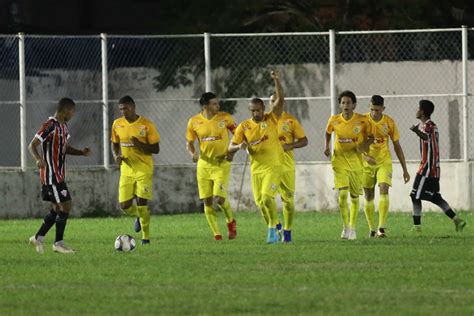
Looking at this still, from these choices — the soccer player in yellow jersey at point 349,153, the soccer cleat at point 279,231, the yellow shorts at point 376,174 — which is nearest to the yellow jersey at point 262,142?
the soccer cleat at point 279,231

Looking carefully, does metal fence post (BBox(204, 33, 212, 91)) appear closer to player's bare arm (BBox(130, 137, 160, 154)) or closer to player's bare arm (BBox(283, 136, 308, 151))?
player's bare arm (BBox(130, 137, 160, 154))

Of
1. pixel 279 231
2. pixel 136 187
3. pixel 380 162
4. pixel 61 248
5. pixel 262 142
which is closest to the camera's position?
pixel 61 248

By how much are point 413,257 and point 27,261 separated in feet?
14.8

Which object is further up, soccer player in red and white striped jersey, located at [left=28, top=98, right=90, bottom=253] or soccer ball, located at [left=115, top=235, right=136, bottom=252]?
soccer player in red and white striped jersey, located at [left=28, top=98, right=90, bottom=253]

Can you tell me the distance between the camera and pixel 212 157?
864 inches

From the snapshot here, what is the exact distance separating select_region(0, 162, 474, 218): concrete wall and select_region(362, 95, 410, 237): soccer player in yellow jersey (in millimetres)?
5958

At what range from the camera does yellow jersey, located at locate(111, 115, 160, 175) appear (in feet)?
71.9

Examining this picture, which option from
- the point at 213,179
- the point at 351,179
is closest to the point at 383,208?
the point at 351,179

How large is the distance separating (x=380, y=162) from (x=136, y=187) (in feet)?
11.6

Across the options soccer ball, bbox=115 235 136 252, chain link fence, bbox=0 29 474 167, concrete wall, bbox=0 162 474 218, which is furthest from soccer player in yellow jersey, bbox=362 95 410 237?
chain link fence, bbox=0 29 474 167

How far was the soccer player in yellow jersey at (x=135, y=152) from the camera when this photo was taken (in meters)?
21.8

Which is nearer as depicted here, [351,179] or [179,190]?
[351,179]

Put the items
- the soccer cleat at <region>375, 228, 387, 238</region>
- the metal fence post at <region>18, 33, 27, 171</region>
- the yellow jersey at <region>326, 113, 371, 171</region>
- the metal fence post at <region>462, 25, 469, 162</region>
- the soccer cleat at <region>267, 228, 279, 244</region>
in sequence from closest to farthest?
1. the soccer cleat at <region>267, 228, 279, 244</region>
2. the yellow jersey at <region>326, 113, 371, 171</region>
3. the soccer cleat at <region>375, 228, 387, 238</region>
4. the metal fence post at <region>462, 25, 469, 162</region>
5. the metal fence post at <region>18, 33, 27, 171</region>

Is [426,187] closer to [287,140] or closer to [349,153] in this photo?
[349,153]
